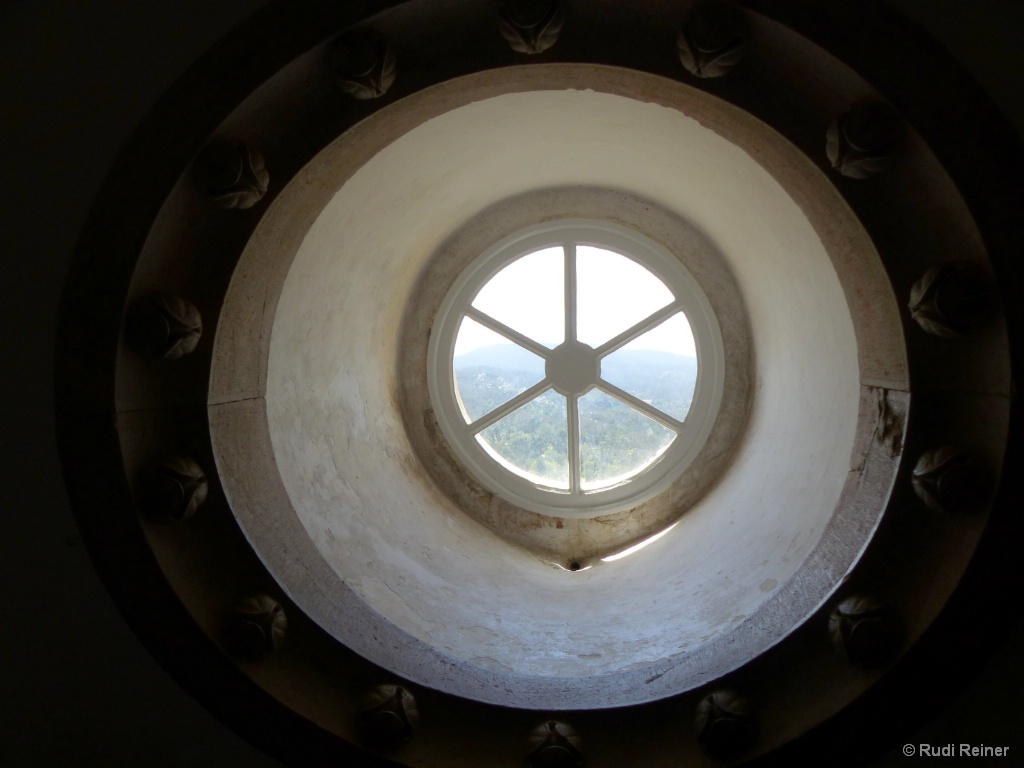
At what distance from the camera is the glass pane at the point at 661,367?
108 inches

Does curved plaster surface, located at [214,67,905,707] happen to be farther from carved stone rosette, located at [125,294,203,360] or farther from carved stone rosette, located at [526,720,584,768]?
carved stone rosette, located at [125,294,203,360]

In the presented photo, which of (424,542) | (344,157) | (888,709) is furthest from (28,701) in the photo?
(888,709)

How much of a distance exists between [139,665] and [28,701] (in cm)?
24

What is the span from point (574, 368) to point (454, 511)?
69 centimetres

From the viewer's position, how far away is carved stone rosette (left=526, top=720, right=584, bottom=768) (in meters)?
1.34

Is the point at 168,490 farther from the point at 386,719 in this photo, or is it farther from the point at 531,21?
the point at 531,21

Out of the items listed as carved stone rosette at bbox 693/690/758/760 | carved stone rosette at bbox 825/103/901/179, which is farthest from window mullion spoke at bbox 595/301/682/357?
carved stone rosette at bbox 693/690/758/760

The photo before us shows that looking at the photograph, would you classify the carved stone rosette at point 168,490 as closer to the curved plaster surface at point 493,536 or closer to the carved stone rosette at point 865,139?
the curved plaster surface at point 493,536

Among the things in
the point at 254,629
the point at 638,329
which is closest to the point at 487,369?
the point at 638,329

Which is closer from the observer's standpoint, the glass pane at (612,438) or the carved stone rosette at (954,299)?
the carved stone rosette at (954,299)

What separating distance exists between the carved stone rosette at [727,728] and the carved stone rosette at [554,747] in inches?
8.9

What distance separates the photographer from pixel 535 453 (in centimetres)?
301

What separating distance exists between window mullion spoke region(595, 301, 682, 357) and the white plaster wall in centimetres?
31

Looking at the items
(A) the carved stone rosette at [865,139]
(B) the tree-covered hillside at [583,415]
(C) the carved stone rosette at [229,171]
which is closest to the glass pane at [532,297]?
(B) the tree-covered hillside at [583,415]
